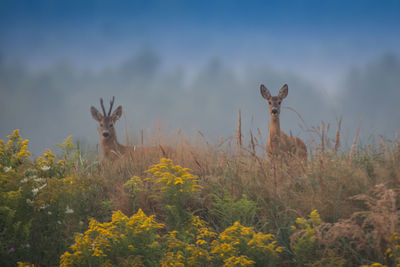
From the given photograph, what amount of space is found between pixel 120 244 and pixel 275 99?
6990 mm

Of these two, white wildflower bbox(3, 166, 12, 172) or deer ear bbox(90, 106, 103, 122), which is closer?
white wildflower bbox(3, 166, 12, 172)

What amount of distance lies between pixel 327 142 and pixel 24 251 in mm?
4505

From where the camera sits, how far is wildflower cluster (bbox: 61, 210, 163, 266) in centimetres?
424

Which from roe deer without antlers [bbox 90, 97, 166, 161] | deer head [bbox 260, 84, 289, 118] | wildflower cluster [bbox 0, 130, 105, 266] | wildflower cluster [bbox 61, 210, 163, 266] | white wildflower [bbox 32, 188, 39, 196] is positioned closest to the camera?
wildflower cluster [bbox 61, 210, 163, 266]

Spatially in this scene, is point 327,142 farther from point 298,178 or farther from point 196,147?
point 196,147

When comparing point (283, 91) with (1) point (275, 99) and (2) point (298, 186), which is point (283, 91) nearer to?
(1) point (275, 99)

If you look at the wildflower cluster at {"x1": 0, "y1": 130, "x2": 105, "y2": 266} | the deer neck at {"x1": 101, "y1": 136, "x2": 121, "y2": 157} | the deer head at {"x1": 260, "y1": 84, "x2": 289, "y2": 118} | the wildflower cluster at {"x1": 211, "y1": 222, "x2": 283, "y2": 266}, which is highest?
the deer head at {"x1": 260, "y1": 84, "x2": 289, "y2": 118}

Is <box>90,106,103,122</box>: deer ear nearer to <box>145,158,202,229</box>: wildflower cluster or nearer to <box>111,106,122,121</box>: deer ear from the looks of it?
<box>111,106,122,121</box>: deer ear

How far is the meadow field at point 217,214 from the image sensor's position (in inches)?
161

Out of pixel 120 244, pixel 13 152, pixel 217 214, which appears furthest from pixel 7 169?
pixel 217 214

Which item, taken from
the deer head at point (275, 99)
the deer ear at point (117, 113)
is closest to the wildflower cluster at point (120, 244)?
the deer head at point (275, 99)

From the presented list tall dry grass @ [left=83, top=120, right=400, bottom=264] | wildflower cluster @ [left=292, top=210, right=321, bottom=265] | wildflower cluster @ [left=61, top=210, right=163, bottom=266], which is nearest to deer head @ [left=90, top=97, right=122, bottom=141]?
tall dry grass @ [left=83, top=120, right=400, bottom=264]

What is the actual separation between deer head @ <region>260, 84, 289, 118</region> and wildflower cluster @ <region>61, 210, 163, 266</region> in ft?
21.1

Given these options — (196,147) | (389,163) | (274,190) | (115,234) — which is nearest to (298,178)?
(274,190)
